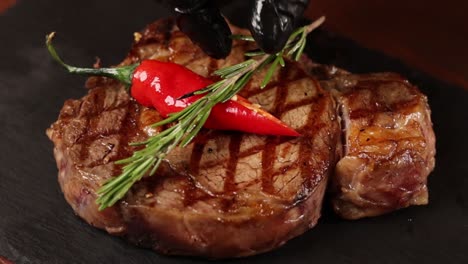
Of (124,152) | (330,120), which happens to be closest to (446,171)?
(330,120)

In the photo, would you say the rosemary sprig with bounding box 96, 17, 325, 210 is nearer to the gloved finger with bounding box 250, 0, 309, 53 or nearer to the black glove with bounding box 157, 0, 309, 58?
the black glove with bounding box 157, 0, 309, 58

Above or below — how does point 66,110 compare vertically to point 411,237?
above

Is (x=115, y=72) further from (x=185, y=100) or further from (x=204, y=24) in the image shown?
(x=204, y=24)

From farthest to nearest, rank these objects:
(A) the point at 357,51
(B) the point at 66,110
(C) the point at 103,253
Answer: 1. (A) the point at 357,51
2. (B) the point at 66,110
3. (C) the point at 103,253

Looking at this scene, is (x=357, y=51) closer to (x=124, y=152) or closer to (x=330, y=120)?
(x=330, y=120)

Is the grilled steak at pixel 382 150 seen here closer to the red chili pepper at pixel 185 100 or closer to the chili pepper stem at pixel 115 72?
the red chili pepper at pixel 185 100

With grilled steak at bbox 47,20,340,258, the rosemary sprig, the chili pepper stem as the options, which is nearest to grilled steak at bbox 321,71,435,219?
grilled steak at bbox 47,20,340,258

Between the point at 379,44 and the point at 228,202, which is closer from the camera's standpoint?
the point at 228,202

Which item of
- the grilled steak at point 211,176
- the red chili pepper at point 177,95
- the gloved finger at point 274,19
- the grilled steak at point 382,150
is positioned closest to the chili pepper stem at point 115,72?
the red chili pepper at point 177,95
